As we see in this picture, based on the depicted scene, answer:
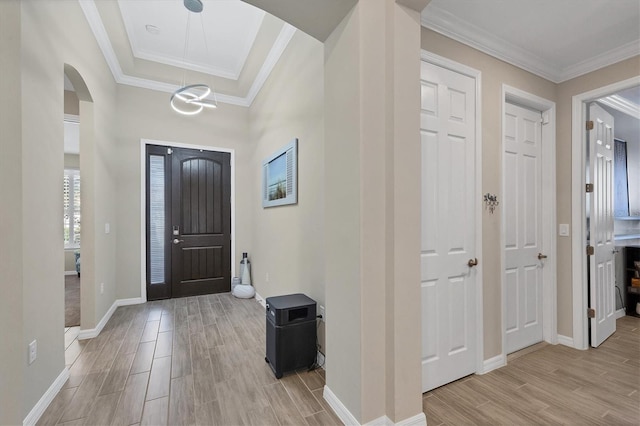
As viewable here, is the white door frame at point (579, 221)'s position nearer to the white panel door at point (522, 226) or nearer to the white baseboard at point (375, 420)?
the white panel door at point (522, 226)

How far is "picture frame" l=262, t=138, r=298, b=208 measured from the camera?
2980 millimetres

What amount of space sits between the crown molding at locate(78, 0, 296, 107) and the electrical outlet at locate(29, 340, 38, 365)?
2951mm

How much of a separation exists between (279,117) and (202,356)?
2.72 m

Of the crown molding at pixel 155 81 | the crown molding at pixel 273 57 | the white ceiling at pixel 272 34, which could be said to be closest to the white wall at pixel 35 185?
the crown molding at pixel 155 81

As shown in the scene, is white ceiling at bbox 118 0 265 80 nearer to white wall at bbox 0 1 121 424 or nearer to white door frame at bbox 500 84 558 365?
white wall at bbox 0 1 121 424

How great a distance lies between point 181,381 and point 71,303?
327 centimetres

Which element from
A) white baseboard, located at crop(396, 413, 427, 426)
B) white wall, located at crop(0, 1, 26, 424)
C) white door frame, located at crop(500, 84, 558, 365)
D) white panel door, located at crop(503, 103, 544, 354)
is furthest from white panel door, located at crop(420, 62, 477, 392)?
white wall, located at crop(0, 1, 26, 424)

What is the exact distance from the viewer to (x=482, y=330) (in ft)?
7.57

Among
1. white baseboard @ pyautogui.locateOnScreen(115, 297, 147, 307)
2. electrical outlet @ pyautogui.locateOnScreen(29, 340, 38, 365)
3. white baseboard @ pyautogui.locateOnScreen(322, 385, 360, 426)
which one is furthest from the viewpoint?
white baseboard @ pyautogui.locateOnScreen(115, 297, 147, 307)

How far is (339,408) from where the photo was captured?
5.81 ft

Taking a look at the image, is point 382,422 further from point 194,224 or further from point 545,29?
point 194,224

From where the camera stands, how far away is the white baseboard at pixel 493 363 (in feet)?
7.62

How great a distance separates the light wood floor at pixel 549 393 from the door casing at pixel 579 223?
23 cm

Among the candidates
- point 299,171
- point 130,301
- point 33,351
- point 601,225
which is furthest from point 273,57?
point 601,225
